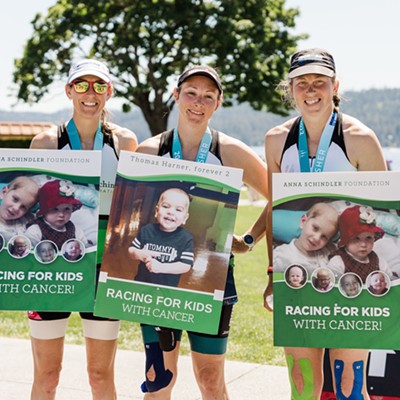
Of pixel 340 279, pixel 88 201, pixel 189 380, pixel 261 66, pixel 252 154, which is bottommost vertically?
pixel 189 380

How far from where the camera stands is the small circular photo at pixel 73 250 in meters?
3.78

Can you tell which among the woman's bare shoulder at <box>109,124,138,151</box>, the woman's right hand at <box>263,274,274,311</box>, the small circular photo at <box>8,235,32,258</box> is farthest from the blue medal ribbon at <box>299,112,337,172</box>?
the small circular photo at <box>8,235,32,258</box>

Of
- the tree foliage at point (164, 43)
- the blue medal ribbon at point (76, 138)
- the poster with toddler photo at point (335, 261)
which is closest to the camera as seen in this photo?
the poster with toddler photo at point (335, 261)

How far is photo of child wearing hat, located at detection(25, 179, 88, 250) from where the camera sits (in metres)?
3.78

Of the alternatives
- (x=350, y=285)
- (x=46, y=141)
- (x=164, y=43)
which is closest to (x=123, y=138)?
(x=46, y=141)

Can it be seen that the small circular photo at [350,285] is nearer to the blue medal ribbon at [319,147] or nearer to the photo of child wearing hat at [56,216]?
the blue medal ribbon at [319,147]

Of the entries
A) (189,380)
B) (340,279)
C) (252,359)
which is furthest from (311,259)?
(252,359)

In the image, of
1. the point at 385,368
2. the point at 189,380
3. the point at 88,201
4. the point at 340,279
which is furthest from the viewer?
the point at 189,380

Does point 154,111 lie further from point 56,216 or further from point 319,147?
point 319,147

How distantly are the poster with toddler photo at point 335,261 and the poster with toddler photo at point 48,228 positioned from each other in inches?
36.3

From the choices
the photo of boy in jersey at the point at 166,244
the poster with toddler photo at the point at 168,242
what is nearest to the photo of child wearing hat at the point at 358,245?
the poster with toddler photo at the point at 168,242

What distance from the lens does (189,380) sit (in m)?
5.93

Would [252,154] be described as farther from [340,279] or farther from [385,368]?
[385,368]

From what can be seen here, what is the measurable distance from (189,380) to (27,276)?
8.11ft
